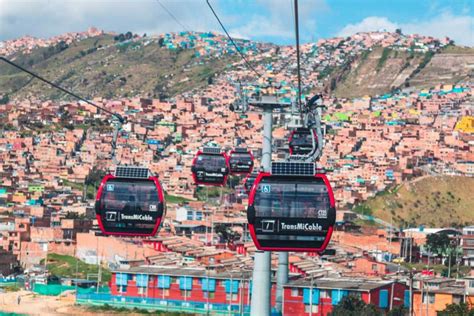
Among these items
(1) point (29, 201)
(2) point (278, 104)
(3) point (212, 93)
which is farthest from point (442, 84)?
(2) point (278, 104)

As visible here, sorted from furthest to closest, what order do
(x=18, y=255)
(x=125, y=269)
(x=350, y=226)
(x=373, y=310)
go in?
(x=350, y=226) → (x=18, y=255) → (x=125, y=269) → (x=373, y=310)

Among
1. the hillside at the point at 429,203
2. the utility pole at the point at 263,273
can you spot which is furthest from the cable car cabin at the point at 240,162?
the hillside at the point at 429,203

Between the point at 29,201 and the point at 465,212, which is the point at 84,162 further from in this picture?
the point at 465,212

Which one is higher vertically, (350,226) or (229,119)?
(229,119)

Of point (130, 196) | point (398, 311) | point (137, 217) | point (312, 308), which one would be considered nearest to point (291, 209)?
point (130, 196)

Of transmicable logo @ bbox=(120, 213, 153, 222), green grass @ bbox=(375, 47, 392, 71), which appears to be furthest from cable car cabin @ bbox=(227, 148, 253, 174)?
green grass @ bbox=(375, 47, 392, 71)

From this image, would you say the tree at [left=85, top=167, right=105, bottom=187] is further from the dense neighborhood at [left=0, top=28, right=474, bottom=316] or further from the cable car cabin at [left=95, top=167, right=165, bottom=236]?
the cable car cabin at [left=95, top=167, right=165, bottom=236]
